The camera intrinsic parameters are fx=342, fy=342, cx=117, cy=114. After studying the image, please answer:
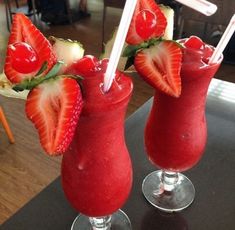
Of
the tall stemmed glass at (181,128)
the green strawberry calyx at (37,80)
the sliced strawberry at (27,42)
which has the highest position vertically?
→ the sliced strawberry at (27,42)

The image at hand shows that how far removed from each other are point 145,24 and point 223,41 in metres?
0.13

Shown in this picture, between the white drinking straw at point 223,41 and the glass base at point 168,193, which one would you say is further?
the glass base at point 168,193

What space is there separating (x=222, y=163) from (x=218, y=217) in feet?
0.54

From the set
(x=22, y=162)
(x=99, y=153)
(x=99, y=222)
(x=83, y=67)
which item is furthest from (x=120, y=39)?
(x=22, y=162)

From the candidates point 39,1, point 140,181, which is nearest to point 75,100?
point 140,181

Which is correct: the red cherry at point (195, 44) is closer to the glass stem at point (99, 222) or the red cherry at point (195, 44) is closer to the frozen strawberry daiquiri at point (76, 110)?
the frozen strawberry daiquiri at point (76, 110)

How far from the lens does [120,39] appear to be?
1.50 ft

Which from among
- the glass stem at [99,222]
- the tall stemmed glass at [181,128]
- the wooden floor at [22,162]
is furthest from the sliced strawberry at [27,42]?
the wooden floor at [22,162]

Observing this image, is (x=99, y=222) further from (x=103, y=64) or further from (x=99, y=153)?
(x=103, y=64)

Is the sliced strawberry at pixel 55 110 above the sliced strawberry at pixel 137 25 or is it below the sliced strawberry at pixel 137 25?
below

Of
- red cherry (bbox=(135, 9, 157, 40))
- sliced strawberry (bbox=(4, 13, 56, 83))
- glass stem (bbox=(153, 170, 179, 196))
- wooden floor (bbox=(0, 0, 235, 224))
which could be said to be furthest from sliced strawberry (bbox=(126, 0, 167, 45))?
wooden floor (bbox=(0, 0, 235, 224))

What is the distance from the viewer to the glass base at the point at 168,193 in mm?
716

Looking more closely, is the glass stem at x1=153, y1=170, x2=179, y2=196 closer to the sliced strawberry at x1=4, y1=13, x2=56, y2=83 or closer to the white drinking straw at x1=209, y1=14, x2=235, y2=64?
the white drinking straw at x1=209, y1=14, x2=235, y2=64

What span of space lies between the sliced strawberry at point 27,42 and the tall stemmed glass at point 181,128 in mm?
234
